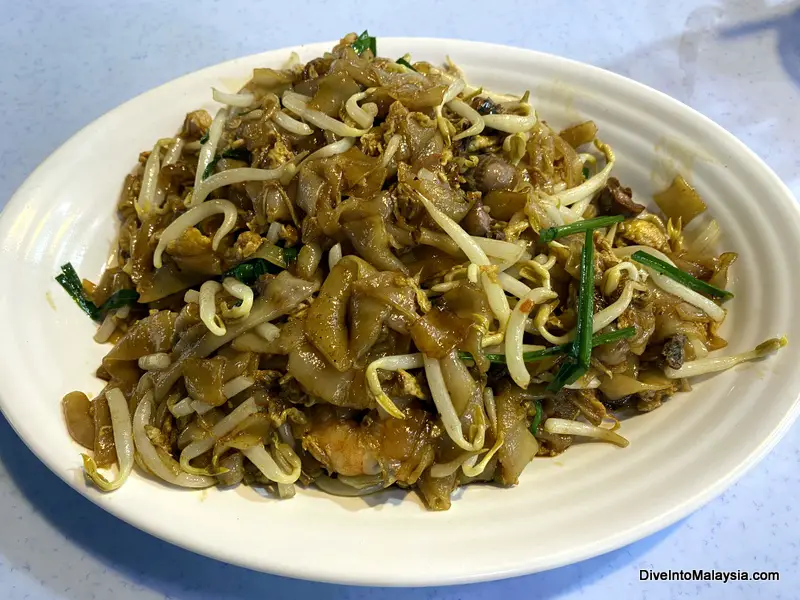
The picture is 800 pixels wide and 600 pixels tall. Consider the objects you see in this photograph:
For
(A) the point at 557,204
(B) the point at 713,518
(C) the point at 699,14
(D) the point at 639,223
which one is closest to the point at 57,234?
(A) the point at 557,204

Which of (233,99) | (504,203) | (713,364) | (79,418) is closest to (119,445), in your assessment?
(79,418)

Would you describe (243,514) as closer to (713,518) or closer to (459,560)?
(459,560)

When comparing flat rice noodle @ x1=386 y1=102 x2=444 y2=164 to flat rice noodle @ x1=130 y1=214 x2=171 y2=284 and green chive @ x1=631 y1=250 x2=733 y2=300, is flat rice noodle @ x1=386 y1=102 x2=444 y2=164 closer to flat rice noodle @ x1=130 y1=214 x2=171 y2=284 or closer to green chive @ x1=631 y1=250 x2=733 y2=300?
green chive @ x1=631 y1=250 x2=733 y2=300

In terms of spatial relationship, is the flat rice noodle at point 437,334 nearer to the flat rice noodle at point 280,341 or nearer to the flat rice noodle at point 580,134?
the flat rice noodle at point 280,341

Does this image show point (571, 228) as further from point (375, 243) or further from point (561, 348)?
point (375, 243)

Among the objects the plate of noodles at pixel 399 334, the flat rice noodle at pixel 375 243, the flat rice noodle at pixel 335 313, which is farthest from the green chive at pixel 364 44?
the flat rice noodle at pixel 335 313

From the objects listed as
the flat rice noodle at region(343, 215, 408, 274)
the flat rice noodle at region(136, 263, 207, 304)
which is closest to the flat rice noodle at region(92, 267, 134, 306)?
the flat rice noodle at region(136, 263, 207, 304)
